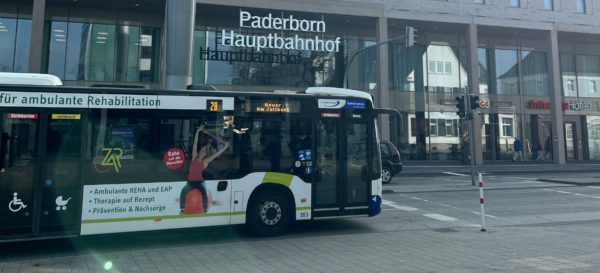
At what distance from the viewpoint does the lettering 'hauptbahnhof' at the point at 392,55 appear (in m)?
23.5

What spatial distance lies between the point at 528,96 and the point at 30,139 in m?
34.7

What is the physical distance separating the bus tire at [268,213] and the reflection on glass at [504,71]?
2876 centimetres

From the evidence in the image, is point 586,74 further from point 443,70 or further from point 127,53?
point 127,53

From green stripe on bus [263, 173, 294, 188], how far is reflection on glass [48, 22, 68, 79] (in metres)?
21.0

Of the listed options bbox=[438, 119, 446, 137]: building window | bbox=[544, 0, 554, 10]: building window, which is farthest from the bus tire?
bbox=[544, 0, 554, 10]: building window

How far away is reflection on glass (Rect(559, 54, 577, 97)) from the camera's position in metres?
33.6

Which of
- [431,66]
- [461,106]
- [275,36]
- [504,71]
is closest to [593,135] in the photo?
[504,71]

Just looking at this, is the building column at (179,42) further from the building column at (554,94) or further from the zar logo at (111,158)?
the building column at (554,94)

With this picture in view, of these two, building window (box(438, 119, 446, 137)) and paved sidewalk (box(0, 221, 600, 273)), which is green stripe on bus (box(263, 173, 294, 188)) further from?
building window (box(438, 119, 446, 137))

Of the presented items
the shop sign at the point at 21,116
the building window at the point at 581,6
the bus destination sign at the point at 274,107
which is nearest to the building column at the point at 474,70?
the building window at the point at 581,6

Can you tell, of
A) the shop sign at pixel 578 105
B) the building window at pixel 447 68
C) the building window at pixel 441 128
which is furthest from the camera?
the shop sign at pixel 578 105

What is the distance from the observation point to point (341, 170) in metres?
7.91

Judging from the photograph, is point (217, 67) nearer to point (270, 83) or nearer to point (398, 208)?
point (270, 83)

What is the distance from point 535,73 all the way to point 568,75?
11.5 ft
